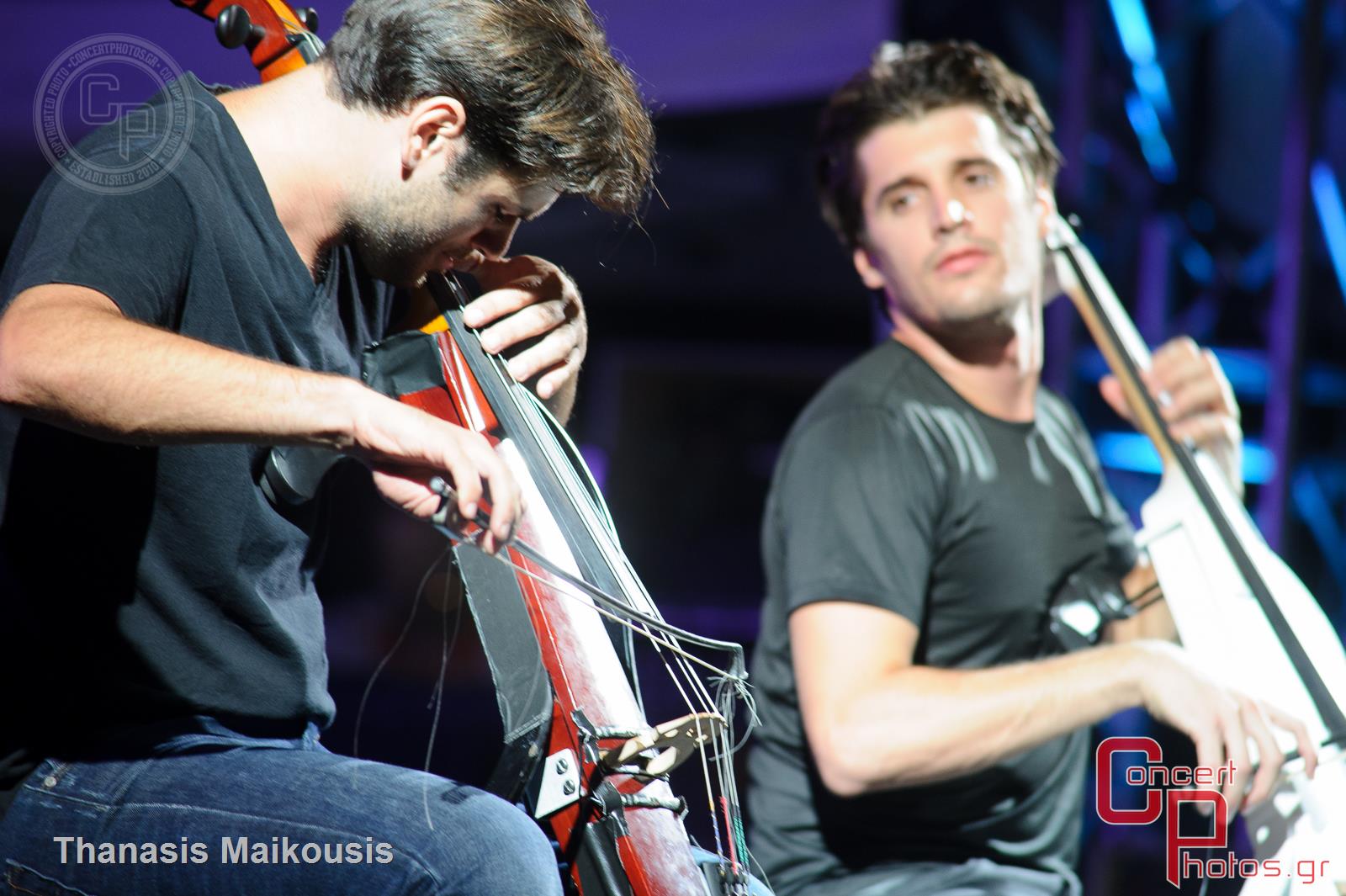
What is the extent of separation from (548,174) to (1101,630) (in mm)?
1225

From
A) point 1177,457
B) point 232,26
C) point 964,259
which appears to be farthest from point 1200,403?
point 232,26

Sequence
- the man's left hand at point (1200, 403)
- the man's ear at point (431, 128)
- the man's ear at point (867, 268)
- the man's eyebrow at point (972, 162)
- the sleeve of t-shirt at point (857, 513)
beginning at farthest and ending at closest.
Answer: the man's ear at point (867, 268) → the man's eyebrow at point (972, 162) → the man's left hand at point (1200, 403) → the sleeve of t-shirt at point (857, 513) → the man's ear at point (431, 128)

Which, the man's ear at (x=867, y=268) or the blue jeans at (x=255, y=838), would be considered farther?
the man's ear at (x=867, y=268)

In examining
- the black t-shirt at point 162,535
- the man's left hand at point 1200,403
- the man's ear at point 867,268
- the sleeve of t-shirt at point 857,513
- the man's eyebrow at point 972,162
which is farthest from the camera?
the man's ear at point 867,268

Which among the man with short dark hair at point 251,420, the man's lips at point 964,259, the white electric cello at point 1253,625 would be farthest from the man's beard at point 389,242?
the white electric cello at point 1253,625

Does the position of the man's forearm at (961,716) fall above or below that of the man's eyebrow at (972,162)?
below

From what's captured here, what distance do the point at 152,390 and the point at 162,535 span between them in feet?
1.00

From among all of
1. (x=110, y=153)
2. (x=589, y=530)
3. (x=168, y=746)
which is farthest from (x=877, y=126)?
(x=168, y=746)

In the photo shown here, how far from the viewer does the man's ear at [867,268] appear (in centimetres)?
222

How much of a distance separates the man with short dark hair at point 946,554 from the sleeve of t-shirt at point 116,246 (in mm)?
949

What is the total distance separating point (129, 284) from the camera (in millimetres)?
1120

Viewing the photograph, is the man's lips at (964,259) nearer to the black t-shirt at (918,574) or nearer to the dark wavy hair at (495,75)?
the black t-shirt at (918,574)

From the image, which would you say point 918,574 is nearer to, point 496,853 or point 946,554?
point 946,554

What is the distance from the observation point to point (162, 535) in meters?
1.26
